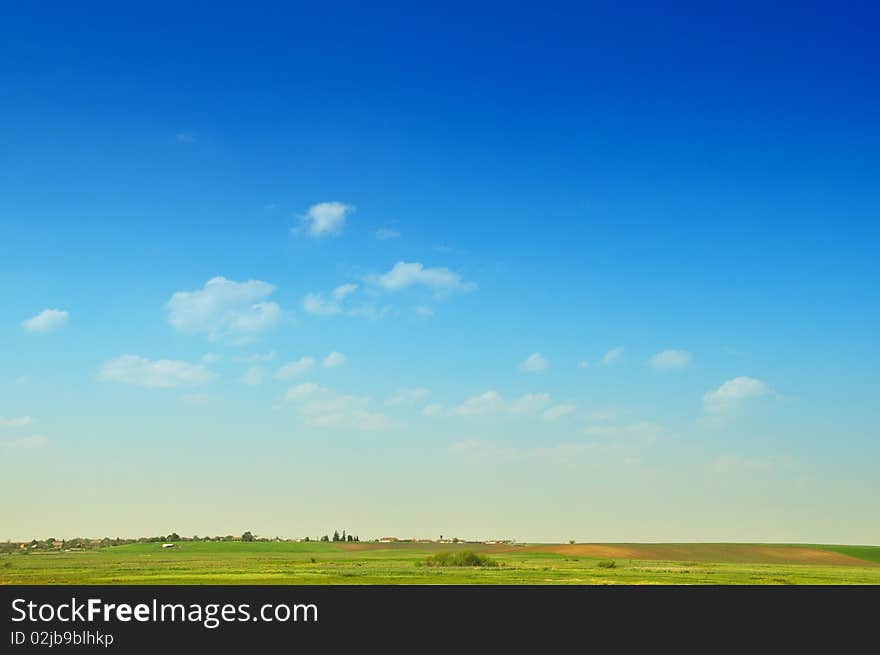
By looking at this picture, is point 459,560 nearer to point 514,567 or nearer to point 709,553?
point 514,567

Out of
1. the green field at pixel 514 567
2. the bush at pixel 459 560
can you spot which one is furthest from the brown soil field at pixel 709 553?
the bush at pixel 459 560

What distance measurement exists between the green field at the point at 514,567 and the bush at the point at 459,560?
340 centimetres

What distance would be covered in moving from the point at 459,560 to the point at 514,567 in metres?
15.4

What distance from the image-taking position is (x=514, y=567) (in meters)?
120
